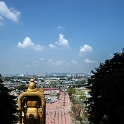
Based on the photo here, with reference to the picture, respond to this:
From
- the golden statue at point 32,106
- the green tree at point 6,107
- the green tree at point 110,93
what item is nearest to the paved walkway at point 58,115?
the green tree at point 110,93

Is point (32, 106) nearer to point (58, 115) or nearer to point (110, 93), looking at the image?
Result: point (110, 93)

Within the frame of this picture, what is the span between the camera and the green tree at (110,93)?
502 inches

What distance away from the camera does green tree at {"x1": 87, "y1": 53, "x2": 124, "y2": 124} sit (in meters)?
12.7

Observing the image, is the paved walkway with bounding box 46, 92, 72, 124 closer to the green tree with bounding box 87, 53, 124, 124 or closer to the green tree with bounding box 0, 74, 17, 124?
the green tree with bounding box 87, 53, 124, 124

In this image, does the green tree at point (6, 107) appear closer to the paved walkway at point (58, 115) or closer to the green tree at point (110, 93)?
the green tree at point (110, 93)

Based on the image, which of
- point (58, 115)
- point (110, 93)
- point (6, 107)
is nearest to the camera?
point (110, 93)

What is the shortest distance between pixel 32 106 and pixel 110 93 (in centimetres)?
688

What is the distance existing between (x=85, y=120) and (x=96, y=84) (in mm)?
14638

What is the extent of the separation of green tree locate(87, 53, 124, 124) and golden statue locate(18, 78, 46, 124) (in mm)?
5998

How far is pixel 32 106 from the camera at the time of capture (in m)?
7.80

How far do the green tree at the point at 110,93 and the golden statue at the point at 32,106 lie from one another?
600 cm

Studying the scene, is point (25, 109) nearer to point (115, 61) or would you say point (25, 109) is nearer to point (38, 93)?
point (38, 93)

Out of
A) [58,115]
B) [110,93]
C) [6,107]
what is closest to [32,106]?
[110,93]

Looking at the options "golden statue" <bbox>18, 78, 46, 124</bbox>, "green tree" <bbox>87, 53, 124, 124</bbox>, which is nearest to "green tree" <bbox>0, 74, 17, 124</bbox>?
"green tree" <bbox>87, 53, 124, 124</bbox>
